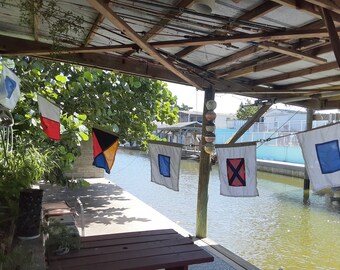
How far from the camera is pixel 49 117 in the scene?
4.29 metres

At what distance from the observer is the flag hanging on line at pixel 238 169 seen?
4.39 meters

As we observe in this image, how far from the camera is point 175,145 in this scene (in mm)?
4941

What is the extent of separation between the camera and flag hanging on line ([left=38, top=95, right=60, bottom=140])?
4.21 metres

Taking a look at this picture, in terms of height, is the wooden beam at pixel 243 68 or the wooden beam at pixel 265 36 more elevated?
the wooden beam at pixel 243 68

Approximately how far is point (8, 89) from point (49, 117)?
1.02 meters

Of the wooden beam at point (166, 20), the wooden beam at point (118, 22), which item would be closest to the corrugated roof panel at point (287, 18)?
the wooden beam at point (166, 20)

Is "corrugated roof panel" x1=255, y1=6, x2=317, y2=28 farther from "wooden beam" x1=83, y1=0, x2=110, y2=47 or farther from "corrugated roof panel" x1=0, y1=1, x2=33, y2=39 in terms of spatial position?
"corrugated roof panel" x1=0, y1=1, x2=33, y2=39

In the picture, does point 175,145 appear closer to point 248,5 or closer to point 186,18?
point 186,18


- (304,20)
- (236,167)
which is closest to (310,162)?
(236,167)

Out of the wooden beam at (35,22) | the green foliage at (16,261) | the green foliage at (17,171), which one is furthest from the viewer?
the green foliage at (17,171)

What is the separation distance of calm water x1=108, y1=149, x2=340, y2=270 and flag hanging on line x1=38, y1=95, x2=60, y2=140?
4012 mm

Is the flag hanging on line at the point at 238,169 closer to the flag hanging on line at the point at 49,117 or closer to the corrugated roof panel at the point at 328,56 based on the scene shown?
the corrugated roof panel at the point at 328,56

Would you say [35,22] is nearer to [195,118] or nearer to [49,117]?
[49,117]

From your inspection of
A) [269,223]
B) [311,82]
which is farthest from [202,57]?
[269,223]
